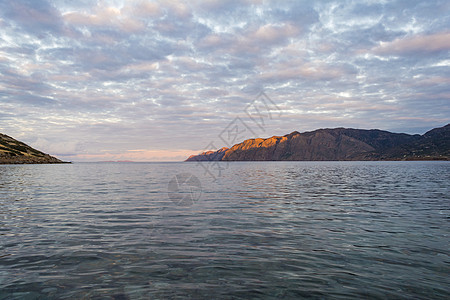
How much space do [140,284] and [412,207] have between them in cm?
2621

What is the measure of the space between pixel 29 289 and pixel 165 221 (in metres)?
11.2

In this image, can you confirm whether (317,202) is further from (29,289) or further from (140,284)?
(29,289)

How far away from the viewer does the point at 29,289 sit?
9.05m

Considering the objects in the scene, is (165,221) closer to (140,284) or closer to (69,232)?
(69,232)

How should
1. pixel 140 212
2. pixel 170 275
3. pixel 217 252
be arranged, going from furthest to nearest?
pixel 140 212 < pixel 217 252 < pixel 170 275

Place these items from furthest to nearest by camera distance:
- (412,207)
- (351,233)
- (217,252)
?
1. (412,207)
2. (351,233)
3. (217,252)

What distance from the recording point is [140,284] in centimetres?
946

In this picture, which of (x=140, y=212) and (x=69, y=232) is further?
(x=140, y=212)

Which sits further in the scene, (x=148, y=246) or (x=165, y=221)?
(x=165, y=221)

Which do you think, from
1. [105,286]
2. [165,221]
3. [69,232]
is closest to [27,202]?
[69,232]

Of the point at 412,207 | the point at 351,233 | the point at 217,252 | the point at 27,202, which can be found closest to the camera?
the point at 217,252

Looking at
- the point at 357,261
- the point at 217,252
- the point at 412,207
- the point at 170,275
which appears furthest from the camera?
the point at 412,207

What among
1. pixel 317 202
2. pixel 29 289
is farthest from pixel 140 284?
pixel 317 202

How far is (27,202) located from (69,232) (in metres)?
16.6
